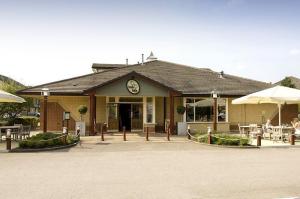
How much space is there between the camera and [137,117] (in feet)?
92.4

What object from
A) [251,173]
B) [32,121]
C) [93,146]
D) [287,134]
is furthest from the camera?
[32,121]

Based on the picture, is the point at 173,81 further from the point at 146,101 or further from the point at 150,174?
the point at 150,174

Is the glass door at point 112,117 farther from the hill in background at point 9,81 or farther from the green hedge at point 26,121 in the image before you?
the hill in background at point 9,81

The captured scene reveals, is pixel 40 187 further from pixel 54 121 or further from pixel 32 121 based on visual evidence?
pixel 32 121

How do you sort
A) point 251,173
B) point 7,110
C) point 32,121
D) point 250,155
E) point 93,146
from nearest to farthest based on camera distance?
point 251,173, point 250,155, point 93,146, point 32,121, point 7,110

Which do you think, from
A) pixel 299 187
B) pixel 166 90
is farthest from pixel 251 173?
pixel 166 90

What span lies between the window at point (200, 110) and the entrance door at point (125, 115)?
430cm

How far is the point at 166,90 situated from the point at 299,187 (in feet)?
56.5

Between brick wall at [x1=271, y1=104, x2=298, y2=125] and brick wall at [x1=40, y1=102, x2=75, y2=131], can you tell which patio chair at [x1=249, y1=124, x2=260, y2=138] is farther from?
brick wall at [x1=40, y1=102, x2=75, y2=131]

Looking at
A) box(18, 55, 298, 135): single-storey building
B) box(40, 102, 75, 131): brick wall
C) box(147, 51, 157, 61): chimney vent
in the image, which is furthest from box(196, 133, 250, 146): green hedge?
box(147, 51, 157, 61): chimney vent

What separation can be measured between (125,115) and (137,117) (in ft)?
2.95

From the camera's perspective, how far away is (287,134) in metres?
20.6

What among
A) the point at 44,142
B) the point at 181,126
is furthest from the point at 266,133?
the point at 44,142

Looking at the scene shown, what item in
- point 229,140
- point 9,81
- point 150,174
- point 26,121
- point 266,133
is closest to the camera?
point 150,174
